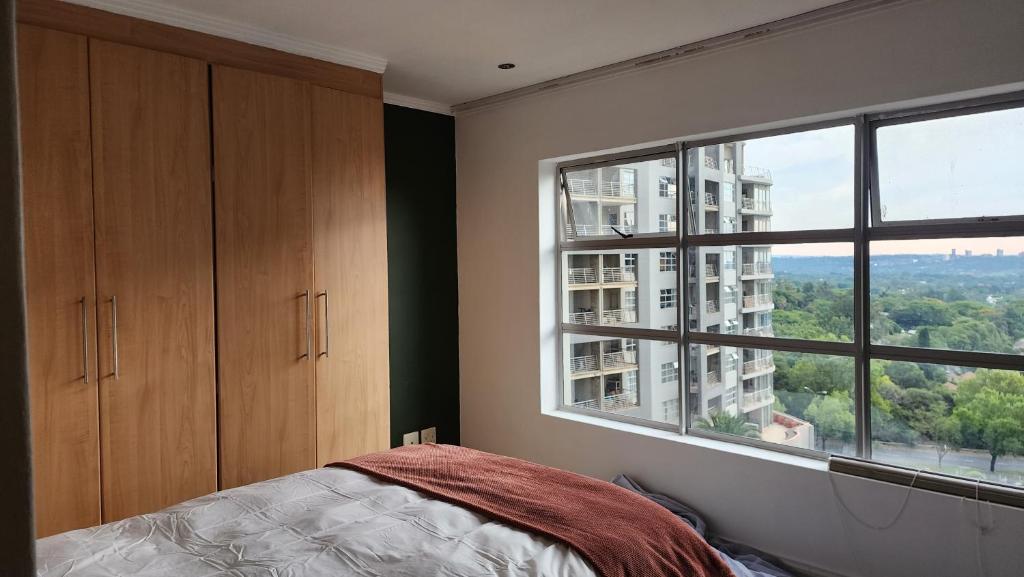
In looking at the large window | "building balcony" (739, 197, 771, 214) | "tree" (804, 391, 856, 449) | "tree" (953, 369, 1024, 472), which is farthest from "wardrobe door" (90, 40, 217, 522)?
"tree" (953, 369, 1024, 472)

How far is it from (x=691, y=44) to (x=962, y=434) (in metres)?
2.25

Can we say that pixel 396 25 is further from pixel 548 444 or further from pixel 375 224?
pixel 548 444

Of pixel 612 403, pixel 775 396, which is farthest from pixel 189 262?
pixel 775 396

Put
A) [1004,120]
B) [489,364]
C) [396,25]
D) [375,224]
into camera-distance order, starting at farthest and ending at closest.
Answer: [489,364], [375,224], [396,25], [1004,120]

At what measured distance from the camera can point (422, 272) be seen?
447 centimetres

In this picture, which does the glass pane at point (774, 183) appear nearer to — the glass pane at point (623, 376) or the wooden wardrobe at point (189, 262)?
the glass pane at point (623, 376)

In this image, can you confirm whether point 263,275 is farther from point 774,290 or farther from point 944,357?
point 944,357

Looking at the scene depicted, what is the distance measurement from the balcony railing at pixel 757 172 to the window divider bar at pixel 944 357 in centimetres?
99

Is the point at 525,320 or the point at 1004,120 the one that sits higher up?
the point at 1004,120

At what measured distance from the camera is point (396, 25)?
10.1 feet

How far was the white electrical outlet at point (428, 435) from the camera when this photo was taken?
4.43 meters

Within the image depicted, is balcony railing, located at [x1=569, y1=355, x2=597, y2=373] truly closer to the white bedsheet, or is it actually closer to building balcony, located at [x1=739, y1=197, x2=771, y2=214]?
building balcony, located at [x1=739, y1=197, x2=771, y2=214]

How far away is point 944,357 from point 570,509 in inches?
72.2

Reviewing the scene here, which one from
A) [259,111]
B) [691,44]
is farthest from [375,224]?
[691,44]
